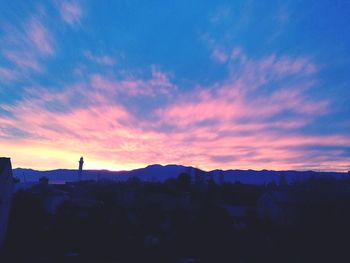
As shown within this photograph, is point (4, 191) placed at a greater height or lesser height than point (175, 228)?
greater

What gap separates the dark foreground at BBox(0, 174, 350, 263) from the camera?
20.5m

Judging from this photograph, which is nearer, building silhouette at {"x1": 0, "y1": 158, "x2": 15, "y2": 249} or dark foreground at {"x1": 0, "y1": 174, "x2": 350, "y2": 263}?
dark foreground at {"x1": 0, "y1": 174, "x2": 350, "y2": 263}

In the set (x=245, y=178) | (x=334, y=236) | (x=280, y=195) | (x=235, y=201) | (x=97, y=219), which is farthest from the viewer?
(x=245, y=178)

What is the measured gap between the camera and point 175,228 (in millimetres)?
32656

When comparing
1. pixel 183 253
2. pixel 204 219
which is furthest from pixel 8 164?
pixel 204 219

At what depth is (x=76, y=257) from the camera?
607 inches

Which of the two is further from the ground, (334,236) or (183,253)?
(334,236)

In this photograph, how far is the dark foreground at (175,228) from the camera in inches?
808

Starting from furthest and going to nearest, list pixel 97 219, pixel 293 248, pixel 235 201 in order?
1. pixel 235 201
2. pixel 97 219
3. pixel 293 248

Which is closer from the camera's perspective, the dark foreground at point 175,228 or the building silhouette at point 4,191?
the dark foreground at point 175,228

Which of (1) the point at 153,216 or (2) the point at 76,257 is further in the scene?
(1) the point at 153,216

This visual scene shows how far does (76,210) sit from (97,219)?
15.8ft

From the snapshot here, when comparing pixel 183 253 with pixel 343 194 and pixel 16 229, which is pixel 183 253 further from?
pixel 16 229

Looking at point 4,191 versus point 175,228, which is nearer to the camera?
point 4,191
